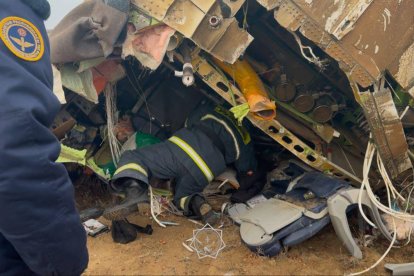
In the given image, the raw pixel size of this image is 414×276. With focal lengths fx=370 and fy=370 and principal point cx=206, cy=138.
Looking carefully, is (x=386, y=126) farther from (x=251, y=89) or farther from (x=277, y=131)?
(x=251, y=89)

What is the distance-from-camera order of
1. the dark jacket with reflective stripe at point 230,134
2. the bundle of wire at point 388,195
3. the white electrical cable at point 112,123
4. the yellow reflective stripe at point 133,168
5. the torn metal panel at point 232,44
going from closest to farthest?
1. the bundle of wire at point 388,195
2. the torn metal panel at point 232,44
3. the yellow reflective stripe at point 133,168
4. the dark jacket with reflective stripe at point 230,134
5. the white electrical cable at point 112,123

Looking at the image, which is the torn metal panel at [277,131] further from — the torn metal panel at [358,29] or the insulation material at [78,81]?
the insulation material at [78,81]

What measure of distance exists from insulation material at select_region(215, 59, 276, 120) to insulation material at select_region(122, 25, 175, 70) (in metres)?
0.65

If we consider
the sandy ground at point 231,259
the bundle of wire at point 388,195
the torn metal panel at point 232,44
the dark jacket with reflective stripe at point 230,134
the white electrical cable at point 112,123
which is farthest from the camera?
the white electrical cable at point 112,123

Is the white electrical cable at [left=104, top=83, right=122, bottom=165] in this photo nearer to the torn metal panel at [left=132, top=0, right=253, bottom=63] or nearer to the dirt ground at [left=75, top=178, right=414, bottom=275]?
the dirt ground at [left=75, top=178, right=414, bottom=275]

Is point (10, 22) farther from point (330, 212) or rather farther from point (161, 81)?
point (161, 81)

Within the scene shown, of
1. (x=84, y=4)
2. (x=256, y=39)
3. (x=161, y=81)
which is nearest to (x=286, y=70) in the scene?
(x=256, y=39)

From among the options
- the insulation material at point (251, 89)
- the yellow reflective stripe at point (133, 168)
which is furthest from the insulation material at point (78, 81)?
the insulation material at point (251, 89)

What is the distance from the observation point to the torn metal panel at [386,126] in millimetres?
3344

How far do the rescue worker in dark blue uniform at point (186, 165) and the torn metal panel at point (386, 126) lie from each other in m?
1.41

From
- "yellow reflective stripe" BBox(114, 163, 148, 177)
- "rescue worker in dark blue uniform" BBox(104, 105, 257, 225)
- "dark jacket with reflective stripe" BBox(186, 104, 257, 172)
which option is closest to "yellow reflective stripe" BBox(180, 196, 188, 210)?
"rescue worker in dark blue uniform" BBox(104, 105, 257, 225)

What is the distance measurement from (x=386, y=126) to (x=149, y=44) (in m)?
2.35

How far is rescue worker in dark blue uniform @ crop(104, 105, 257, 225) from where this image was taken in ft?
12.7

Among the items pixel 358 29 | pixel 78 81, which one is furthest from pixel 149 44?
pixel 358 29
